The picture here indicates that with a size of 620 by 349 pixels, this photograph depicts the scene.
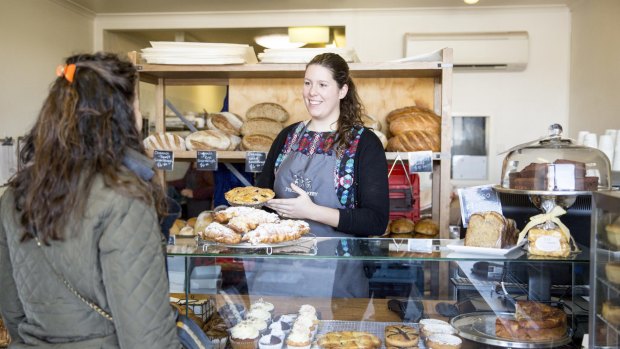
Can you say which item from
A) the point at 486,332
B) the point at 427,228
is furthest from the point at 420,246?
the point at 427,228

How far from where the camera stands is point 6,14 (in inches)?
170

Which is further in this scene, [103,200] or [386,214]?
[386,214]

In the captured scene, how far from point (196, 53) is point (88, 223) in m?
1.94

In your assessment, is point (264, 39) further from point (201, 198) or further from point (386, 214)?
point (386, 214)

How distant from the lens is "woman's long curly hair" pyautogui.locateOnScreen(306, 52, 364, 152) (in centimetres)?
223

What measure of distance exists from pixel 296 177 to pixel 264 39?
4.46m

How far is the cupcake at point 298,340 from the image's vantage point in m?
1.63

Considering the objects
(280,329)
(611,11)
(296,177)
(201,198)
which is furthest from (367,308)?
(611,11)

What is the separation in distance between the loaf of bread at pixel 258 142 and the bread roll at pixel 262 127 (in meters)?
0.05

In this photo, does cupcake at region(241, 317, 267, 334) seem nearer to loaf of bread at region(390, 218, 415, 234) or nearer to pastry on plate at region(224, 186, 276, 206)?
pastry on plate at region(224, 186, 276, 206)

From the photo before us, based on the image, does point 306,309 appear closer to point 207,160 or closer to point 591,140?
point 207,160

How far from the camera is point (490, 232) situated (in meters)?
1.70

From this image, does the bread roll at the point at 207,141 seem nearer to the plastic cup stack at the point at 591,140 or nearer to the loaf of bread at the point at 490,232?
the loaf of bread at the point at 490,232

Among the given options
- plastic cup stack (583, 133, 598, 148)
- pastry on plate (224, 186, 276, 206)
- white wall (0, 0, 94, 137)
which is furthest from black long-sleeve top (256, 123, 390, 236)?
white wall (0, 0, 94, 137)
